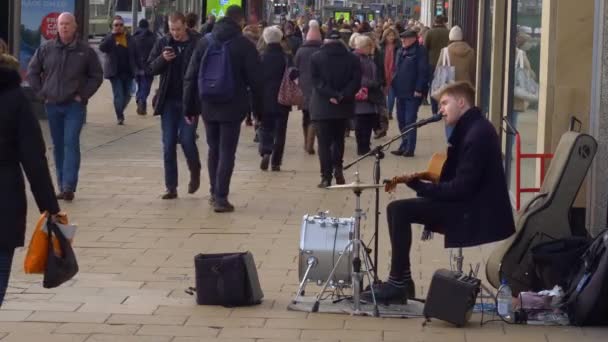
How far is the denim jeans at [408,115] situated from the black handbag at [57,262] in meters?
10.7

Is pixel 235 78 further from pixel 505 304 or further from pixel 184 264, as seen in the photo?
pixel 505 304

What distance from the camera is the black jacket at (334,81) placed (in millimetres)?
13375

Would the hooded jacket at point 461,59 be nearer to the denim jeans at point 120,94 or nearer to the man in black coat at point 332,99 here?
the man in black coat at point 332,99

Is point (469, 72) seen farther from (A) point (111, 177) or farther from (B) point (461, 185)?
(B) point (461, 185)

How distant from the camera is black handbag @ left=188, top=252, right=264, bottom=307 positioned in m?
7.77

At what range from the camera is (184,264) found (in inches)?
365

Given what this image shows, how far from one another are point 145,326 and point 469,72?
10.1m

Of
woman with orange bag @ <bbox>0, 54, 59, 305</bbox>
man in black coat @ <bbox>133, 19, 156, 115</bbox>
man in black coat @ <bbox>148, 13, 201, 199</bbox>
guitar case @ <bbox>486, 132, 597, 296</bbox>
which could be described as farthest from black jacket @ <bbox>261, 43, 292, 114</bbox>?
woman with orange bag @ <bbox>0, 54, 59, 305</bbox>

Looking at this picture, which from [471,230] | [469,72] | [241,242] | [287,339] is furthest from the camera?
[469,72]

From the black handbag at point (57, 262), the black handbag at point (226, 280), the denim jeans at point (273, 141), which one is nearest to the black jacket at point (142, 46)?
the denim jeans at point (273, 141)

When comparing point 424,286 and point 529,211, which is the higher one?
point 529,211

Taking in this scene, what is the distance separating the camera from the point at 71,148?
40.3 feet

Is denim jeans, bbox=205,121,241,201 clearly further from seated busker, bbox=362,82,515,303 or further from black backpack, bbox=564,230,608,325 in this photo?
black backpack, bbox=564,230,608,325

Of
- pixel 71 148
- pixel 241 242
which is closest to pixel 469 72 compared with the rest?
pixel 71 148
